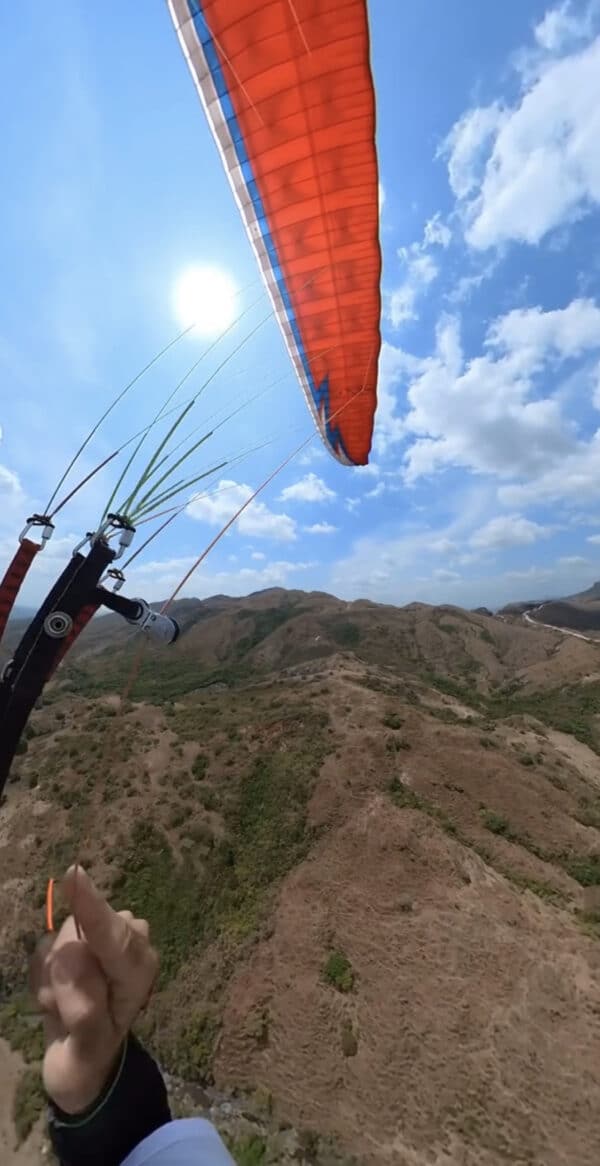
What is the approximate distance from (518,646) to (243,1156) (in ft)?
200

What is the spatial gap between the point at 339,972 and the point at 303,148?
18.8m

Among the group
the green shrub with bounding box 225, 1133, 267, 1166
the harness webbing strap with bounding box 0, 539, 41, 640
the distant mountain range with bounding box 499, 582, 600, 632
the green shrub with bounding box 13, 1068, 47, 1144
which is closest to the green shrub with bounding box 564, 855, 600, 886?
the green shrub with bounding box 225, 1133, 267, 1166

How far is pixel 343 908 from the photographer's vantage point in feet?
52.5

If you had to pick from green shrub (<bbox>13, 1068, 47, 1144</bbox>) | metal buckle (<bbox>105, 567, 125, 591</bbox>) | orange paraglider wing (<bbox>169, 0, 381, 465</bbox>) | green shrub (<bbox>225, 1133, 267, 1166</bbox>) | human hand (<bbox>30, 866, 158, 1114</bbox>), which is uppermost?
orange paraglider wing (<bbox>169, 0, 381, 465</bbox>)

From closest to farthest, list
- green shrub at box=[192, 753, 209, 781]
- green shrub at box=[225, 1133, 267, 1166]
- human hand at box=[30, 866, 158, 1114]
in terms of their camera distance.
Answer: human hand at box=[30, 866, 158, 1114] < green shrub at box=[225, 1133, 267, 1166] < green shrub at box=[192, 753, 209, 781]

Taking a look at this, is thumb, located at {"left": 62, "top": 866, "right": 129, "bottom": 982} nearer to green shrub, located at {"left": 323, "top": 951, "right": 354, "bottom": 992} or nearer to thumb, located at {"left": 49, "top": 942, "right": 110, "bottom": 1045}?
thumb, located at {"left": 49, "top": 942, "right": 110, "bottom": 1045}

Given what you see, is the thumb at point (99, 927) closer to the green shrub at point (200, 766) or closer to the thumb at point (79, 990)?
the thumb at point (79, 990)

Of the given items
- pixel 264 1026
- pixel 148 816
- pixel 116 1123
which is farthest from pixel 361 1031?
pixel 116 1123

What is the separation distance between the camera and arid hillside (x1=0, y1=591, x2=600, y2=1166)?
11422mm

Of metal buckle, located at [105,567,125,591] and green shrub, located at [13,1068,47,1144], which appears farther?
green shrub, located at [13,1068,47,1144]

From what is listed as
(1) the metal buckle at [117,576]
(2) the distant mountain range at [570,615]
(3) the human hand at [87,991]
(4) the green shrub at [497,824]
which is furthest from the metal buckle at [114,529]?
(2) the distant mountain range at [570,615]

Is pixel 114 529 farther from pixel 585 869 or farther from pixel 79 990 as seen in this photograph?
pixel 585 869

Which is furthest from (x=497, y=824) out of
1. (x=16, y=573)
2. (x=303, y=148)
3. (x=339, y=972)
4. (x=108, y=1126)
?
(x=303, y=148)

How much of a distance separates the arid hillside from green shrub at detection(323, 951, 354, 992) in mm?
47
